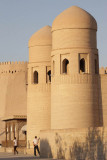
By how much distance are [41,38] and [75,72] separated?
22.2 feet

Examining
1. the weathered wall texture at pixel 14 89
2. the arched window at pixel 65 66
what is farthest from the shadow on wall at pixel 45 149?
the weathered wall texture at pixel 14 89

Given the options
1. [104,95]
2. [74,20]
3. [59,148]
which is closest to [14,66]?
[74,20]

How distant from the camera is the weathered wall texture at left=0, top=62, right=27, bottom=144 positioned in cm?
5838

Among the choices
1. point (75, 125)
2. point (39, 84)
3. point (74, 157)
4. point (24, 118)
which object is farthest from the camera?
point (24, 118)

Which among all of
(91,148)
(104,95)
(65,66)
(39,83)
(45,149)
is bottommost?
(45,149)

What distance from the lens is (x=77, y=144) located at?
2112 centimetres

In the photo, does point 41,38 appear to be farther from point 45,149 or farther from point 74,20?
point 45,149

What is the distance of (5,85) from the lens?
194ft

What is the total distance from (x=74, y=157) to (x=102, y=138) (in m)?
2.49

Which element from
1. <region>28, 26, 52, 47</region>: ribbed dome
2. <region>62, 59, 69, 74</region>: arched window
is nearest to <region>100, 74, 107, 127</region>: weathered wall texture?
<region>62, 59, 69, 74</region>: arched window

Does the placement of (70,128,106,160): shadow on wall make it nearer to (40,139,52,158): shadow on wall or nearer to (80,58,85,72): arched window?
(40,139,52,158): shadow on wall

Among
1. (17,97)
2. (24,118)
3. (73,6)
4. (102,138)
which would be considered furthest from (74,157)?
(17,97)

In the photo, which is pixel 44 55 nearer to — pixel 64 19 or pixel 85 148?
pixel 64 19

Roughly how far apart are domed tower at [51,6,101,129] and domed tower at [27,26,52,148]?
13.1 ft
